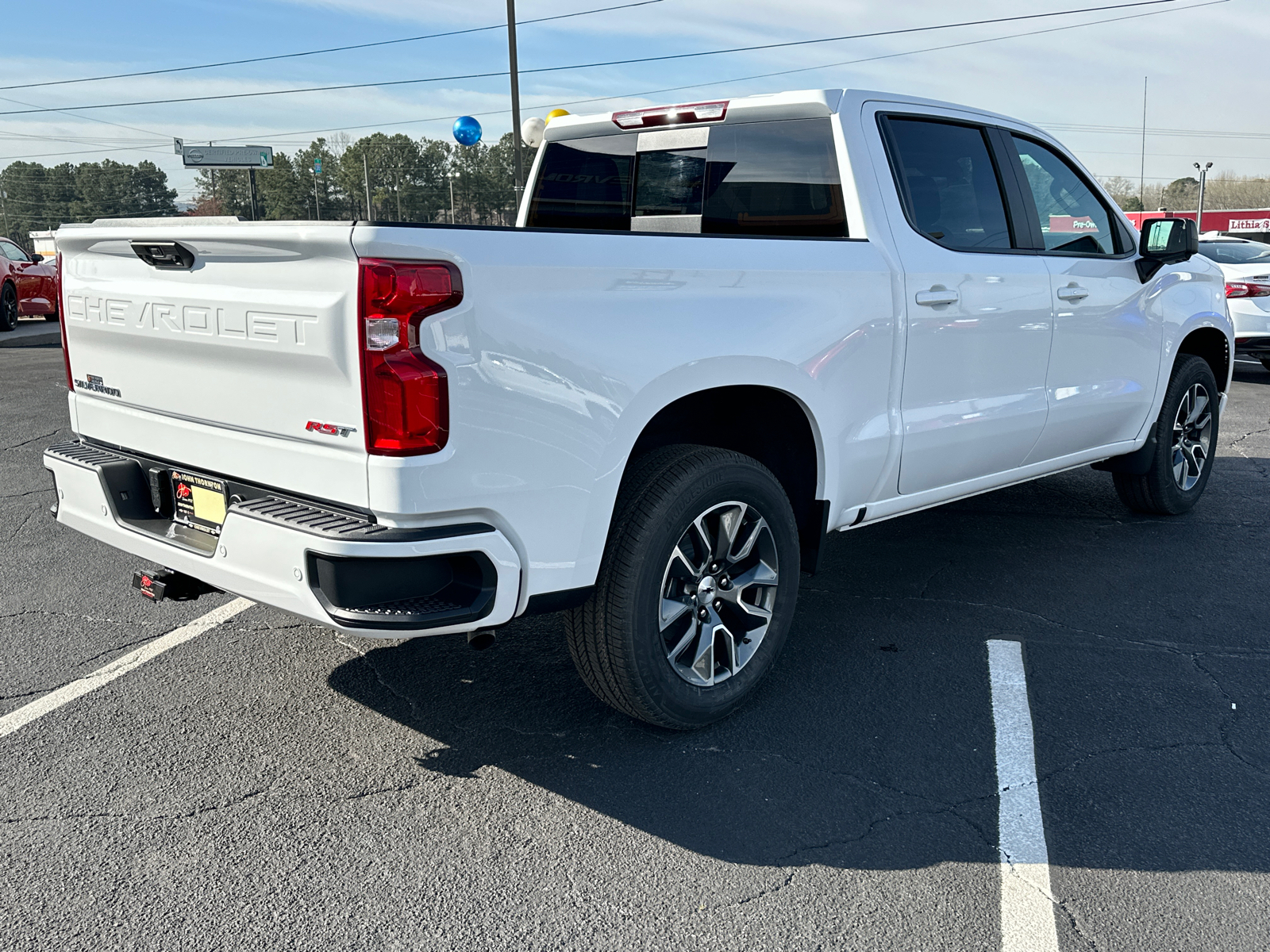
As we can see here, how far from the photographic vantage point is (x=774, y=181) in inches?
160

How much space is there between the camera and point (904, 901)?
2547 millimetres

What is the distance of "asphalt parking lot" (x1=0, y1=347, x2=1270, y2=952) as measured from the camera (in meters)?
2.48

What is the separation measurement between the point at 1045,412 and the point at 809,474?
1495 mm

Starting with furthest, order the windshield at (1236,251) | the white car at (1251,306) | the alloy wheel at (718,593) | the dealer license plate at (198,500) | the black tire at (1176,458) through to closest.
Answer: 1. the windshield at (1236,251)
2. the white car at (1251,306)
3. the black tire at (1176,458)
4. the alloy wheel at (718,593)
5. the dealer license plate at (198,500)

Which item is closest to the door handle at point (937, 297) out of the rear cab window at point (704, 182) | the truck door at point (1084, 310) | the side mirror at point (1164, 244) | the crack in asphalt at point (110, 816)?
the rear cab window at point (704, 182)

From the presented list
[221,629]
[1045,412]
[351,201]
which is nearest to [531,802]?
[221,629]

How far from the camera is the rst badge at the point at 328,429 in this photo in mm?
2579

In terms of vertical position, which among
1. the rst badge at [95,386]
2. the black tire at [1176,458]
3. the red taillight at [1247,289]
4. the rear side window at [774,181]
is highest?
the rear side window at [774,181]

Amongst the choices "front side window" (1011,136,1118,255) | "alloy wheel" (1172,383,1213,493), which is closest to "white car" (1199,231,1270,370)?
"alloy wheel" (1172,383,1213,493)

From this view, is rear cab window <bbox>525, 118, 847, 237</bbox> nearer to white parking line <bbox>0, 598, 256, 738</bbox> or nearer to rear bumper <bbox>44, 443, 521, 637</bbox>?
rear bumper <bbox>44, 443, 521, 637</bbox>

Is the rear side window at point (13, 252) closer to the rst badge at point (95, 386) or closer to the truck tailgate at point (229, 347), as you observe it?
the rst badge at point (95, 386)

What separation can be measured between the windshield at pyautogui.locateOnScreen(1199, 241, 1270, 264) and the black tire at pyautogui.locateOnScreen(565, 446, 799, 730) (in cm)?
1114

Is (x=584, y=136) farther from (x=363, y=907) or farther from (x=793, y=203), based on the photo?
(x=363, y=907)

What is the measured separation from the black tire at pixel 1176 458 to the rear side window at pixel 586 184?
121 inches
